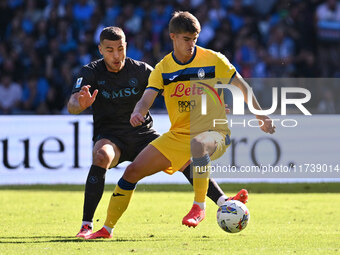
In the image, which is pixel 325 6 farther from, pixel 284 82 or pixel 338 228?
pixel 338 228

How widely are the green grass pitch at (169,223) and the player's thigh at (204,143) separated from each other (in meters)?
0.80

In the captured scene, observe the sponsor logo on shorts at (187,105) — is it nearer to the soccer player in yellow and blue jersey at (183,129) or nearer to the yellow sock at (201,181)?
the soccer player in yellow and blue jersey at (183,129)

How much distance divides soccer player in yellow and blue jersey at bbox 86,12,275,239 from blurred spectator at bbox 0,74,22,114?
344 inches

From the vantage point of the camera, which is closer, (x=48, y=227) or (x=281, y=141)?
(x=48, y=227)

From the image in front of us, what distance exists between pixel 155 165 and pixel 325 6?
37.1 ft

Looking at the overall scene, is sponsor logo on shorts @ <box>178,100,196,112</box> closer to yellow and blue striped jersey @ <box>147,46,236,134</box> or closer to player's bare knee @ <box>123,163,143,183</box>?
yellow and blue striped jersey @ <box>147,46,236,134</box>

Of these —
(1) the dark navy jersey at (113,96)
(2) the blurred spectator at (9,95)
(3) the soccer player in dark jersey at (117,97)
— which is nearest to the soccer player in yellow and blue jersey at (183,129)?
(3) the soccer player in dark jersey at (117,97)

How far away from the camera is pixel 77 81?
A: 7.29m

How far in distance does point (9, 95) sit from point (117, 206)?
29.2 feet

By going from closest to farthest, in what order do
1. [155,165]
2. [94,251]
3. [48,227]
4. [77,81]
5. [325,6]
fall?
[94,251]
[155,165]
[77,81]
[48,227]
[325,6]

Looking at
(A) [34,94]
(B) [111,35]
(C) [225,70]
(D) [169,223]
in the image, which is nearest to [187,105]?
(C) [225,70]

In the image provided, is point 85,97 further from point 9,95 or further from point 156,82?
point 9,95

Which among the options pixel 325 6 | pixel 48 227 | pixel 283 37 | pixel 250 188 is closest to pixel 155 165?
pixel 48 227

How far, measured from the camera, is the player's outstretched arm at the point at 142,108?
6340mm
